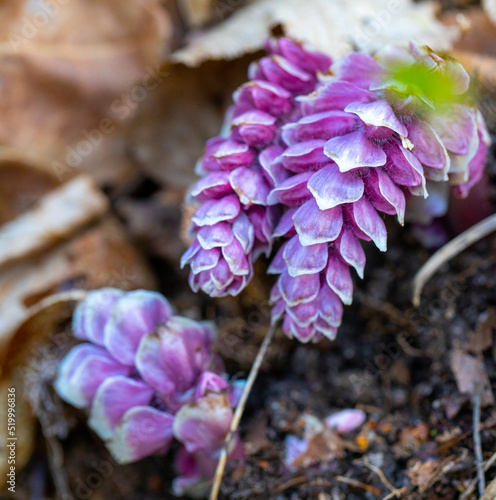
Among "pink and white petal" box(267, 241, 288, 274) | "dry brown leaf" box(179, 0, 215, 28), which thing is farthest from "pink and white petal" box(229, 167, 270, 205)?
"dry brown leaf" box(179, 0, 215, 28)

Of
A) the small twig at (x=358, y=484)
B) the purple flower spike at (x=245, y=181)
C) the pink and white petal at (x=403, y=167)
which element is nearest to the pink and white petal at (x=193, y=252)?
the purple flower spike at (x=245, y=181)

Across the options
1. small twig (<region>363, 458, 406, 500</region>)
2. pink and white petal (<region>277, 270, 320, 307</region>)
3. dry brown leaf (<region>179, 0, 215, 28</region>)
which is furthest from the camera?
dry brown leaf (<region>179, 0, 215, 28</region>)

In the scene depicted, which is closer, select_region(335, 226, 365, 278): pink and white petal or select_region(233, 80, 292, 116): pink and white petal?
select_region(335, 226, 365, 278): pink and white petal

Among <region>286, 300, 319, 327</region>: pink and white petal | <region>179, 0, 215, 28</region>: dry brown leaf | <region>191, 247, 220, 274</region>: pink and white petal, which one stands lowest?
<region>286, 300, 319, 327</region>: pink and white petal

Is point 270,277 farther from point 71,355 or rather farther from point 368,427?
point 71,355

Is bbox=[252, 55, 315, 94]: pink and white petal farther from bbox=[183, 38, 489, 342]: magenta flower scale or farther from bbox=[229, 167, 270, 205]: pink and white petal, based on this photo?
bbox=[229, 167, 270, 205]: pink and white petal

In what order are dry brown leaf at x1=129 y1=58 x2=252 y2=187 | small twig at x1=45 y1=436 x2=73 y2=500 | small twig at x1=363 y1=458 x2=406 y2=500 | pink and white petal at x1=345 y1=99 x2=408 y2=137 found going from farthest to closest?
dry brown leaf at x1=129 y1=58 x2=252 y2=187 < small twig at x1=45 y1=436 x2=73 y2=500 < small twig at x1=363 y1=458 x2=406 y2=500 < pink and white petal at x1=345 y1=99 x2=408 y2=137

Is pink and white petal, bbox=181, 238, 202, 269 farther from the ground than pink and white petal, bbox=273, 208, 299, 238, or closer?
farther from the ground

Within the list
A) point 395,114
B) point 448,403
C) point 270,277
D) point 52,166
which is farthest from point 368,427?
point 52,166
